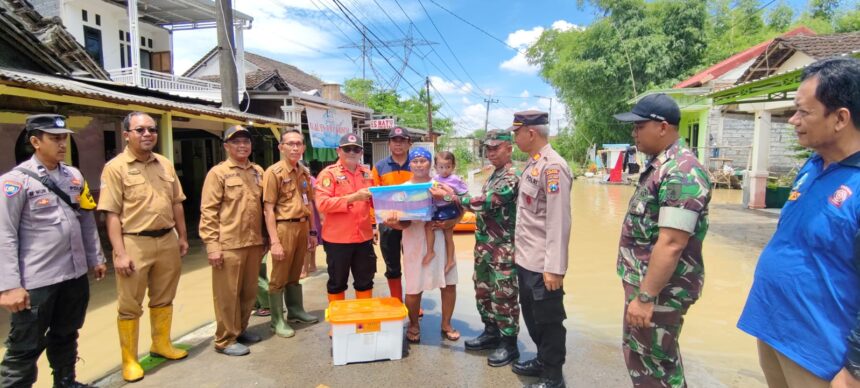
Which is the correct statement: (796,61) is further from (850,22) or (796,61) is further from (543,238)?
(850,22)

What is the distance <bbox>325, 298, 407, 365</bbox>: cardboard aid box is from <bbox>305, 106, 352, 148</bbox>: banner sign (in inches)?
396

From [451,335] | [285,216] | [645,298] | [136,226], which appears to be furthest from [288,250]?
[645,298]

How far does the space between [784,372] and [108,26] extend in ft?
53.7

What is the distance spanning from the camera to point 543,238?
2.77 m

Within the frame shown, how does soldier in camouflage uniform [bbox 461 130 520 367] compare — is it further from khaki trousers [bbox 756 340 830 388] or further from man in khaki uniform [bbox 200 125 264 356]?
man in khaki uniform [bbox 200 125 264 356]

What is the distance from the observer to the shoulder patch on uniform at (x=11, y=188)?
2494 mm

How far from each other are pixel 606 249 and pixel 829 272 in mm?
6492

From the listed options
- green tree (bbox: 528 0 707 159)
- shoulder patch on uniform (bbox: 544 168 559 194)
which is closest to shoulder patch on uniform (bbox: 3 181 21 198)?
shoulder patch on uniform (bbox: 544 168 559 194)

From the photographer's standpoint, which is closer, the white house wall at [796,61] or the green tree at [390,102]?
the white house wall at [796,61]

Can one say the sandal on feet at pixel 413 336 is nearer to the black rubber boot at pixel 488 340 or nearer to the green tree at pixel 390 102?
the black rubber boot at pixel 488 340

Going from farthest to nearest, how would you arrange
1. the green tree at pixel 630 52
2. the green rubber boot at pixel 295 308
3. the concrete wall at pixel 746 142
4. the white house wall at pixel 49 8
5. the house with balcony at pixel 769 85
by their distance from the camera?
the green tree at pixel 630 52 → the concrete wall at pixel 746 142 → the white house wall at pixel 49 8 → the house with balcony at pixel 769 85 → the green rubber boot at pixel 295 308

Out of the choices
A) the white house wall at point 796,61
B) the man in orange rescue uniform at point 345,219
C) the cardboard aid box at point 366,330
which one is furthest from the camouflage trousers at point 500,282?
the white house wall at point 796,61

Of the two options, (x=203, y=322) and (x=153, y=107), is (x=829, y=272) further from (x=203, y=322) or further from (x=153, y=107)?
Result: (x=153, y=107)

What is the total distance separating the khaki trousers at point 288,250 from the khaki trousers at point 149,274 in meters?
0.74
